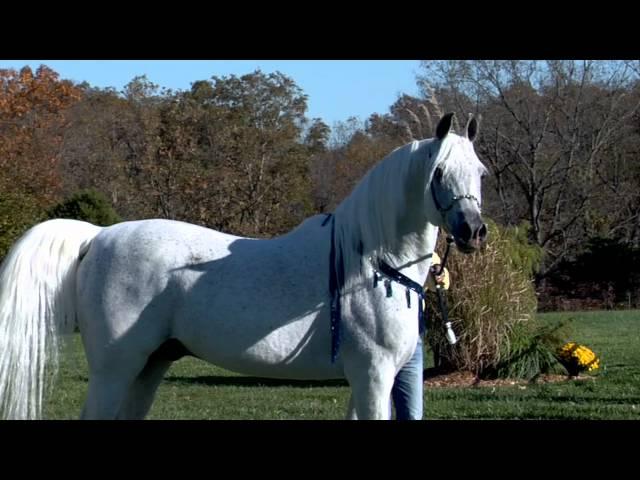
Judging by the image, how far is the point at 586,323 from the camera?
19719 mm

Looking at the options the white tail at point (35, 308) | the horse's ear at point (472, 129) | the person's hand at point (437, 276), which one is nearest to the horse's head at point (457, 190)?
the horse's ear at point (472, 129)

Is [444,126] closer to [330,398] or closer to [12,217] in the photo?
[330,398]

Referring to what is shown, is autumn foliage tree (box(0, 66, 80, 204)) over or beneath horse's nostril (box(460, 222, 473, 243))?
over

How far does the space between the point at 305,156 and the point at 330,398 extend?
20386 millimetres

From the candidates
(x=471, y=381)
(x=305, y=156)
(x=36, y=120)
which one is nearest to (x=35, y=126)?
(x=36, y=120)

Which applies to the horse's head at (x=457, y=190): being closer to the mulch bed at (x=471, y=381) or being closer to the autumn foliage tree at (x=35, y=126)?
the mulch bed at (x=471, y=381)

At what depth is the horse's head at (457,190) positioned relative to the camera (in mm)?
3852

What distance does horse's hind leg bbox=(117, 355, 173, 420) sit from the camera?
4.39 metres

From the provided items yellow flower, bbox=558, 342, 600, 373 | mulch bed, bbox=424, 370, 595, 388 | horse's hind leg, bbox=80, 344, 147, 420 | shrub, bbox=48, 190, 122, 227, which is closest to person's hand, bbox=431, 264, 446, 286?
horse's hind leg, bbox=80, 344, 147, 420

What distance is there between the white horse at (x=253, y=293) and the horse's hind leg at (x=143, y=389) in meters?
0.05

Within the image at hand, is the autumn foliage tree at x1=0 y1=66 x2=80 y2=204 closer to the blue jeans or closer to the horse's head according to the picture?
the blue jeans

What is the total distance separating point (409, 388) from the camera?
4.95 metres

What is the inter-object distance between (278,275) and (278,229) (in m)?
20.7
